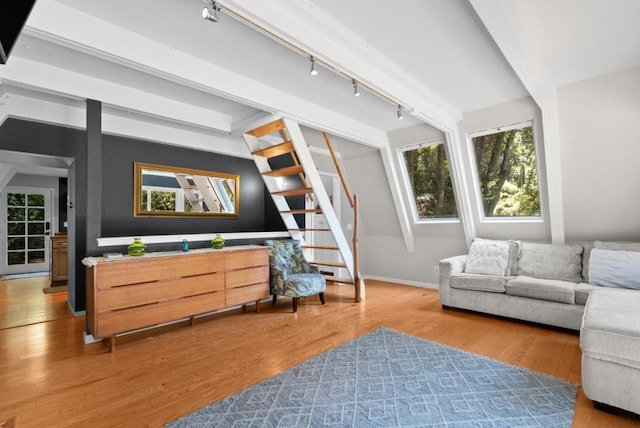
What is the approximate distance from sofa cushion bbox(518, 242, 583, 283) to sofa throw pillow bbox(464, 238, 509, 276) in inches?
8.7

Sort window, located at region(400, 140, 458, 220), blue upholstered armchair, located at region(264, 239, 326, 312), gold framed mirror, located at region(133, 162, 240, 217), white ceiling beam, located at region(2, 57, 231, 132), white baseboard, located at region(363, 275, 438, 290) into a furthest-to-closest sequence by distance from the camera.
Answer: white baseboard, located at region(363, 275, 438, 290) → window, located at region(400, 140, 458, 220) → gold framed mirror, located at region(133, 162, 240, 217) → blue upholstered armchair, located at region(264, 239, 326, 312) → white ceiling beam, located at region(2, 57, 231, 132)

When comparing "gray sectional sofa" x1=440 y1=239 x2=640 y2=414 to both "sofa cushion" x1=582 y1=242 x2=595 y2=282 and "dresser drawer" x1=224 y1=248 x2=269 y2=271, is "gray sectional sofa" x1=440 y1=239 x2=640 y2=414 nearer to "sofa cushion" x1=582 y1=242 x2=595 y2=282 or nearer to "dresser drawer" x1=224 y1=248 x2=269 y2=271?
"sofa cushion" x1=582 y1=242 x2=595 y2=282

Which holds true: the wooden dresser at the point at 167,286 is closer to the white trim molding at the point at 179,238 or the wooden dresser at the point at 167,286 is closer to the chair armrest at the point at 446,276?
the white trim molding at the point at 179,238

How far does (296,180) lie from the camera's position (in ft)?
17.6

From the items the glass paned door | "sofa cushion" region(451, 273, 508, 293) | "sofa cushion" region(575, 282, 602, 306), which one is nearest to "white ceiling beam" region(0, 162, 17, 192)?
the glass paned door

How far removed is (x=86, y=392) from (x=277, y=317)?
6.53ft

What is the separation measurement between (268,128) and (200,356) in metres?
2.69

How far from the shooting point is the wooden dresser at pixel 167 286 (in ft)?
9.38

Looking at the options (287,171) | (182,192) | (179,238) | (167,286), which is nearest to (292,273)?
(287,171)

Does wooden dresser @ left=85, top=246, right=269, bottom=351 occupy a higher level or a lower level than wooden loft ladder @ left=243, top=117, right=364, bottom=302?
lower

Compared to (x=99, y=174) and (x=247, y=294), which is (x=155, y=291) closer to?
(x=247, y=294)

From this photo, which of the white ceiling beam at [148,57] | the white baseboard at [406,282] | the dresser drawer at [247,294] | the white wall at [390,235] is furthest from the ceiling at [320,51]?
the white baseboard at [406,282]

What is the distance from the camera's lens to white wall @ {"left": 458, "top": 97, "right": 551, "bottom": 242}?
3.77 meters

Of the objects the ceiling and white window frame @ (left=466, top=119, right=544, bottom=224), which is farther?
white window frame @ (left=466, top=119, right=544, bottom=224)
